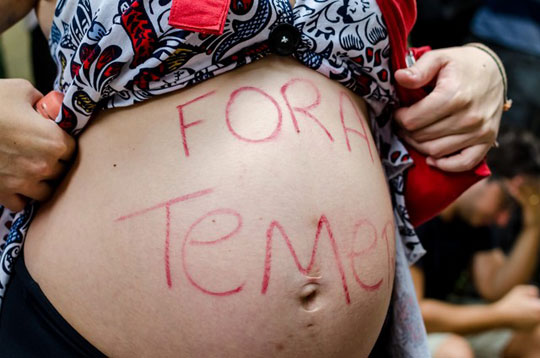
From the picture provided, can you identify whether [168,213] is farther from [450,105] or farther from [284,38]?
[450,105]

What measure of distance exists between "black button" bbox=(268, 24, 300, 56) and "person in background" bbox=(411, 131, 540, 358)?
3.53 feet

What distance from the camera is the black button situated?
0.62 meters

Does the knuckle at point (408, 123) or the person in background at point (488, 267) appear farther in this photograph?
the person in background at point (488, 267)

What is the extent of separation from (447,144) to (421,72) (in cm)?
10

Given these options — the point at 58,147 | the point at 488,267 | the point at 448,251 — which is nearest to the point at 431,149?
the point at 58,147

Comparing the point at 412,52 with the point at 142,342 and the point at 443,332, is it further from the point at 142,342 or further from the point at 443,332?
the point at 443,332

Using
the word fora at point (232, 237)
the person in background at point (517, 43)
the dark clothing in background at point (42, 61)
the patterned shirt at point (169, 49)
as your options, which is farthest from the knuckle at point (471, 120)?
the person in background at point (517, 43)

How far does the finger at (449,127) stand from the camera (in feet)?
2.36

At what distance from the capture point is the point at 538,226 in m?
1.92

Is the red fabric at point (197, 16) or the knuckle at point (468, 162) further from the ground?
the red fabric at point (197, 16)

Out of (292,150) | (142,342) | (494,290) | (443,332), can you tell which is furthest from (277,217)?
(494,290)

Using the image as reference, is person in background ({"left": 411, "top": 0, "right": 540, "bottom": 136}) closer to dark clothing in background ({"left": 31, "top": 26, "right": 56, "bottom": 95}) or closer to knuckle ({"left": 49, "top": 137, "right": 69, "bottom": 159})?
dark clothing in background ({"left": 31, "top": 26, "right": 56, "bottom": 95})

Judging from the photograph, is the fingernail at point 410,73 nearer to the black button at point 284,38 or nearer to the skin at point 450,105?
the skin at point 450,105

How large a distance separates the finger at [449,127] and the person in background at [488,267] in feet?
2.91
